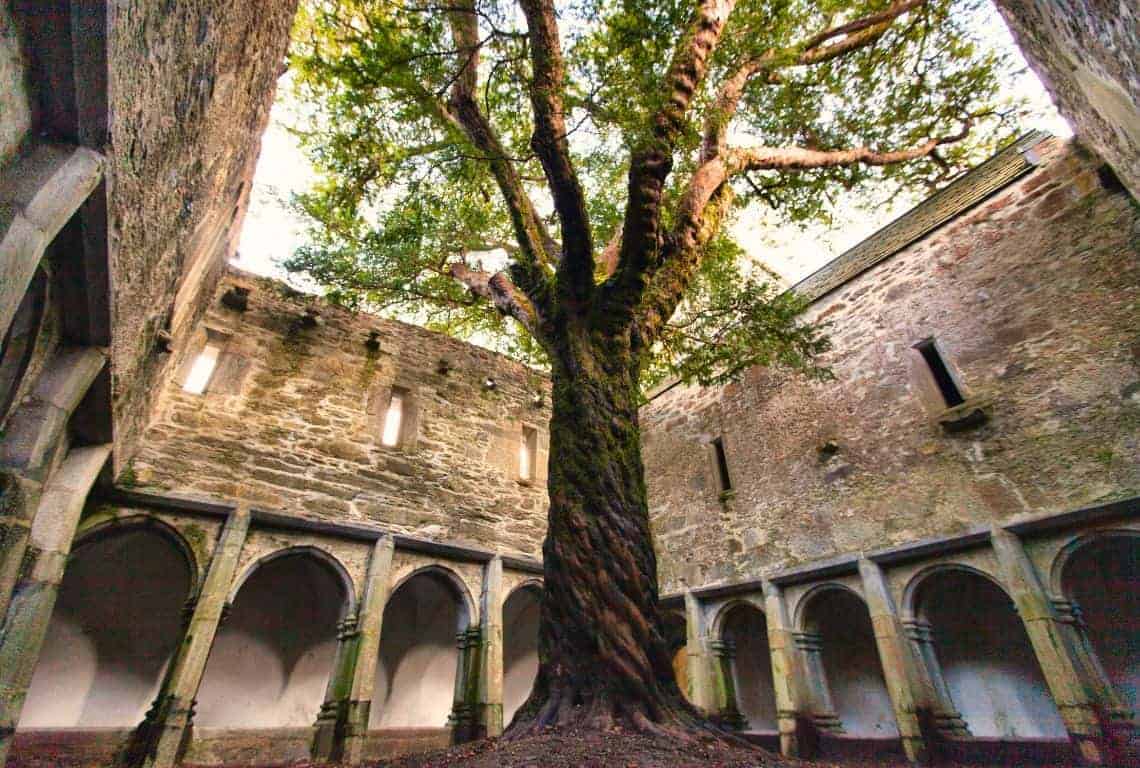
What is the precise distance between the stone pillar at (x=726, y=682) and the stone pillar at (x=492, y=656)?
8.56 feet

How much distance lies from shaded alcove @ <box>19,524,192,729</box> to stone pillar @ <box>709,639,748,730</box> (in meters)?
6.03

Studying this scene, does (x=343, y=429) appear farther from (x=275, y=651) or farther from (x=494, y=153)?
(x=494, y=153)

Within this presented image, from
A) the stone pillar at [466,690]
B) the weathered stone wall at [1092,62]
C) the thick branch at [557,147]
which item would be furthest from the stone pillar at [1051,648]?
the stone pillar at [466,690]

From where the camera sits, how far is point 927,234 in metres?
6.46

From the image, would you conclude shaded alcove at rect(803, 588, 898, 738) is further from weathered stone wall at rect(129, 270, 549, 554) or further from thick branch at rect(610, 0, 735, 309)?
thick branch at rect(610, 0, 735, 309)

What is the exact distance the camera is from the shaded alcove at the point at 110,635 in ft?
17.3

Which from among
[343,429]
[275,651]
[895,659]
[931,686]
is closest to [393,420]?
[343,429]

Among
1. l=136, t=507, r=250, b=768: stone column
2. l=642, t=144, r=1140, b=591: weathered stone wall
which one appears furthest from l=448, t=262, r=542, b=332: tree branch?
l=642, t=144, r=1140, b=591: weathered stone wall

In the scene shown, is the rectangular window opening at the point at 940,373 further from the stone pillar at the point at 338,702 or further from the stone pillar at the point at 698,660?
the stone pillar at the point at 338,702

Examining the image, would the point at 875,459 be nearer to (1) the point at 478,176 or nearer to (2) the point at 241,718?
(1) the point at 478,176

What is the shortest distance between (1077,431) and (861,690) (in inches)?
150

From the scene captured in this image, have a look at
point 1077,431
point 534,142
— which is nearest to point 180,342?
point 534,142

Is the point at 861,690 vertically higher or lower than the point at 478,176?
lower

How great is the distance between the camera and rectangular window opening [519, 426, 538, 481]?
798 centimetres
